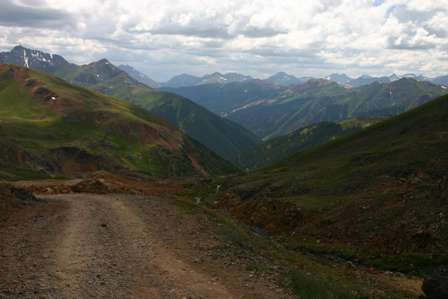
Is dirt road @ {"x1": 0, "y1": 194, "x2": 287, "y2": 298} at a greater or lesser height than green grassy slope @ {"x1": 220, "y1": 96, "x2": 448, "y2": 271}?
greater

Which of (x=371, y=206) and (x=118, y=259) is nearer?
(x=118, y=259)

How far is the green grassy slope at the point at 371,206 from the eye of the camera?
31391mm

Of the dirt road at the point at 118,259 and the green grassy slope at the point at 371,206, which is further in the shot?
the green grassy slope at the point at 371,206

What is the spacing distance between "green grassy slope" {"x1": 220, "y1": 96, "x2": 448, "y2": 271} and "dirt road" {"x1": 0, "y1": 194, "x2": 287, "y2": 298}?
436 inches

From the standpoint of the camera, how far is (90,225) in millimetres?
27516

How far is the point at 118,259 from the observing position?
2067 centimetres

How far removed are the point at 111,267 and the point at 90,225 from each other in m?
8.68

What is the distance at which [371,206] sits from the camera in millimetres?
39469

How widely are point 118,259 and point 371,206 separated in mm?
24989

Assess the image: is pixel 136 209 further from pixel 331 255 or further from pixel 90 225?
pixel 331 255

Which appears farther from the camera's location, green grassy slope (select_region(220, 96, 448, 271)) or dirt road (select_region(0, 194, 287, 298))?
green grassy slope (select_region(220, 96, 448, 271))

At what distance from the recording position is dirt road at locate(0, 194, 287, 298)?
16906mm

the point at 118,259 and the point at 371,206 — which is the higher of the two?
the point at 118,259

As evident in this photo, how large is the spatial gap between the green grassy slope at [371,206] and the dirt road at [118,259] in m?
11.1
